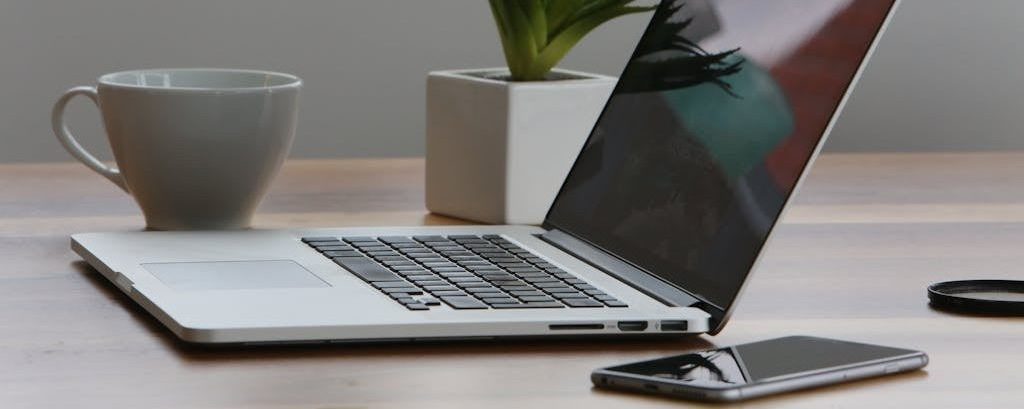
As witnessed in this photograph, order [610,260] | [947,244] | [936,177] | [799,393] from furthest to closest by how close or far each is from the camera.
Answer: [936,177] < [947,244] < [610,260] < [799,393]

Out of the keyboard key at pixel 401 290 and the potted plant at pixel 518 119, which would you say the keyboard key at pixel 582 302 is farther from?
the potted plant at pixel 518 119

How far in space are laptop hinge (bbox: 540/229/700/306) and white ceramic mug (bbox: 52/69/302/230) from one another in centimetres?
21

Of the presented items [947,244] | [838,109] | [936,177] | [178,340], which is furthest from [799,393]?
[936,177]

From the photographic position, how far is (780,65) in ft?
2.70

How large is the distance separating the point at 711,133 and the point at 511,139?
0.26 m

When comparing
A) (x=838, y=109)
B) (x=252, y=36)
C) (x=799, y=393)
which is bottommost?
(x=799, y=393)

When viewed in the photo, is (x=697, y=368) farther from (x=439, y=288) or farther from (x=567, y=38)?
(x=567, y=38)

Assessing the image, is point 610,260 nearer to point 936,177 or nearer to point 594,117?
point 594,117

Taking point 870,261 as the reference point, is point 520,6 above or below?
above

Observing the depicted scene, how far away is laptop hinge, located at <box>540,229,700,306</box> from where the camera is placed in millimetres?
789

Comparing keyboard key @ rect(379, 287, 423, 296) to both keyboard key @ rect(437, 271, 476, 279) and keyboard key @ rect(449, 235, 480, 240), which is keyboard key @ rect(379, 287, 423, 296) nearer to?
keyboard key @ rect(437, 271, 476, 279)

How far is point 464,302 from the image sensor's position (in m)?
0.76

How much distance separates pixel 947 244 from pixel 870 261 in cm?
10

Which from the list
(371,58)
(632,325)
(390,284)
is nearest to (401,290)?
(390,284)
